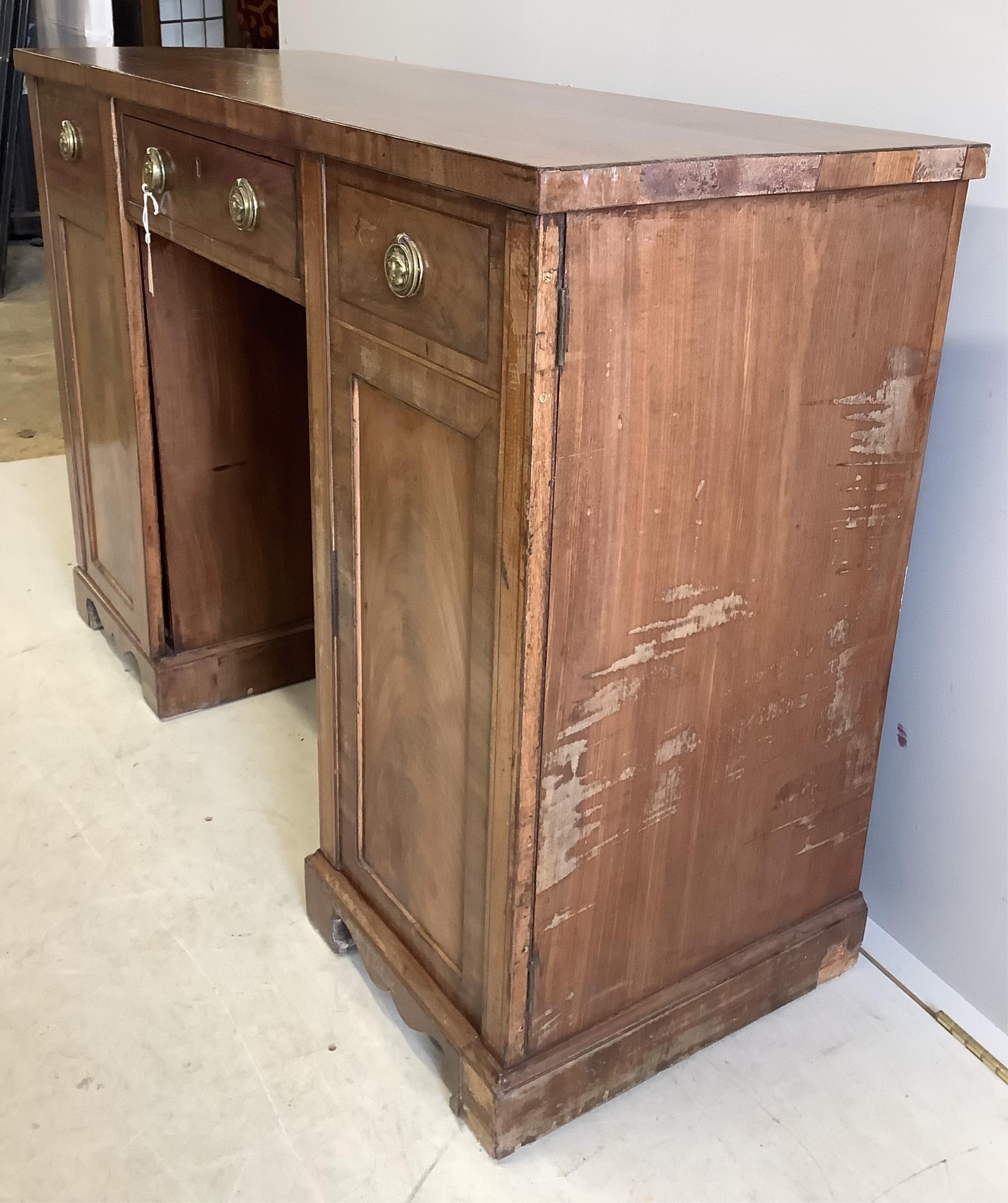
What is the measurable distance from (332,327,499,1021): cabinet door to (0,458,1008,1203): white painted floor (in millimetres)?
172

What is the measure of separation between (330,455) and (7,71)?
14.2 ft

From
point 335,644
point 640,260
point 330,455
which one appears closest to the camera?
point 640,260

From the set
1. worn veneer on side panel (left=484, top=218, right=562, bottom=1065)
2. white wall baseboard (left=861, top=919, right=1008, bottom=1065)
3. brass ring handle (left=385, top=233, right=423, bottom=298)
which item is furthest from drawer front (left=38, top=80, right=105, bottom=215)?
white wall baseboard (left=861, top=919, right=1008, bottom=1065)

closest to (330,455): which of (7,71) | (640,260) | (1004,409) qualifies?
(640,260)

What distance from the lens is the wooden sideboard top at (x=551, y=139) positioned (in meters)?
0.90

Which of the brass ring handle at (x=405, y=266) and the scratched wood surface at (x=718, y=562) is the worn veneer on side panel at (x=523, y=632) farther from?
the brass ring handle at (x=405, y=266)

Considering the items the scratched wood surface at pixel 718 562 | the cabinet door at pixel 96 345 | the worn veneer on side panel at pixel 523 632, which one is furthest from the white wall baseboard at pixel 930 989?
the cabinet door at pixel 96 345

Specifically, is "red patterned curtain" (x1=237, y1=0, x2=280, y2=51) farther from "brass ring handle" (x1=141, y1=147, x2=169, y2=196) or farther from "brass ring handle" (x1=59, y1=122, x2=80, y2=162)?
"brass ring handle" (x1=141, y1=147, x2=169, y2=196)

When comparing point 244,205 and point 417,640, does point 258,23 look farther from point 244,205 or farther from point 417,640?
point 417,640

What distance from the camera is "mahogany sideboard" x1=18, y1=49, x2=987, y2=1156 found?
971 mm

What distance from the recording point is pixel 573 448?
978 mm

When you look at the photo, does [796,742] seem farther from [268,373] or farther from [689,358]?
[268,373]

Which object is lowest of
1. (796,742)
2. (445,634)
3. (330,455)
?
(796,742)

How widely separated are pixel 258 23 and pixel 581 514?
406 centimetres
